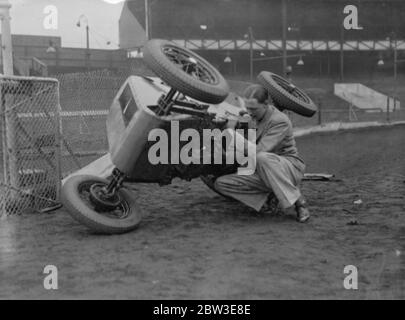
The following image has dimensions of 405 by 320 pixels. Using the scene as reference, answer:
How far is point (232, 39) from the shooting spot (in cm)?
3712

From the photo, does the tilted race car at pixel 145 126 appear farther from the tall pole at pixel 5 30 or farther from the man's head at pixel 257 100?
the tall pole at pixel 5 30

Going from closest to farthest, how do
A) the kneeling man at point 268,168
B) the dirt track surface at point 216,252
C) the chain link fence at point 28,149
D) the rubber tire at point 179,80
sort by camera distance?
the dirt track surface at point 216,252 → the rubber tire at point 179,80 → the kneeling man at point 268,168 → the chain link fence at point 28,149

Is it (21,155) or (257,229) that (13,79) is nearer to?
(21,155)

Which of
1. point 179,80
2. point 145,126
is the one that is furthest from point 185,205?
point 179,80

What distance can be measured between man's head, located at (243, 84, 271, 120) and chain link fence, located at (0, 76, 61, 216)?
8.01ft

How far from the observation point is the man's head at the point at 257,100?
236 inches

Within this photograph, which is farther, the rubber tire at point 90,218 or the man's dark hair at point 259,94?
the man's dark hair at point 259,94

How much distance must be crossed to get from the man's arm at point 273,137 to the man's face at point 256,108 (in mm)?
200

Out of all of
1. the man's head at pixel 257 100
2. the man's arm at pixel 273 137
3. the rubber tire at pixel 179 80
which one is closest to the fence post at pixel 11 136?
the rubber tire at pixel 179 80

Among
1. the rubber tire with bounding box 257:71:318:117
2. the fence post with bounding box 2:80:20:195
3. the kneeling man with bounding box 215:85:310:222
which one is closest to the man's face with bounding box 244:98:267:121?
the kneeling man with bounding box 215:85:310:222

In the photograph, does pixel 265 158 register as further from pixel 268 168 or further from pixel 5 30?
pixel 5 30
